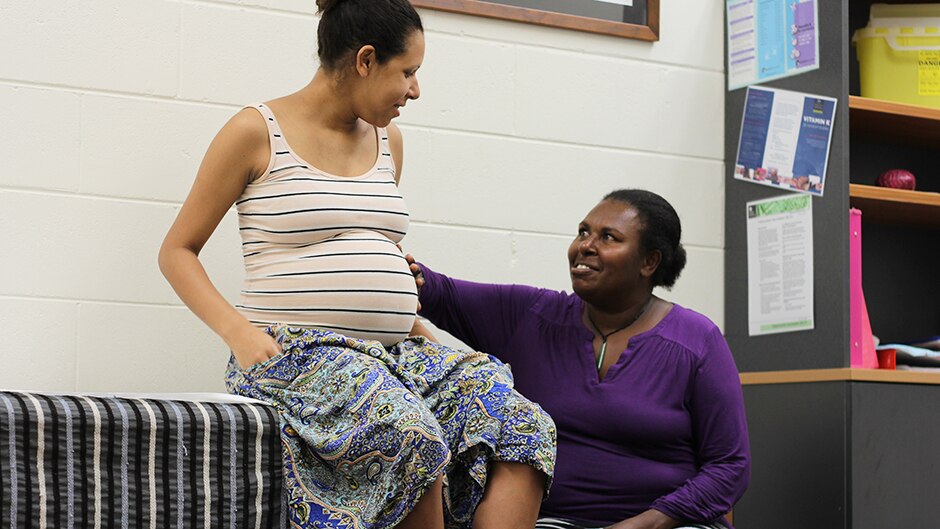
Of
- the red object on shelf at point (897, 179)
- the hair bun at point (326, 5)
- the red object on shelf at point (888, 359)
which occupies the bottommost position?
the red object on shelf at point (888, 359)

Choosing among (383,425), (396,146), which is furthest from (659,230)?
(383,425)

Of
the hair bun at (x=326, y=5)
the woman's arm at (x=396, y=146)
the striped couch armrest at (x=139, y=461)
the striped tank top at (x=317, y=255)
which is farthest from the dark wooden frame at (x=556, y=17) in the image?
the striped couch armrest at (x=139, y=461)

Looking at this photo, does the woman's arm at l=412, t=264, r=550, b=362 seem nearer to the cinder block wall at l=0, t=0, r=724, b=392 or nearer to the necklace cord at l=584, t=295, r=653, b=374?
the necklace cord at l=584, t=295, r=653, b=374

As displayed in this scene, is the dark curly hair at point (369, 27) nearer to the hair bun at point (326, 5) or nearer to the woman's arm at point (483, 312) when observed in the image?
the hair bun at point (326, 5)

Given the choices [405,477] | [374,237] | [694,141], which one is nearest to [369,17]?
[374,237]

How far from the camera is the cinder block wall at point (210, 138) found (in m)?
2.53

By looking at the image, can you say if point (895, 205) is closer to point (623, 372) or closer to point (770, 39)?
point (770, 39)

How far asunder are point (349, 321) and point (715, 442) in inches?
30.7

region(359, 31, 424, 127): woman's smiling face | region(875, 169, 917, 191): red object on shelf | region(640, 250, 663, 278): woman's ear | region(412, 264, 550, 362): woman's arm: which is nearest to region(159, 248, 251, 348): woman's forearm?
region(359, 31, 424, 127): woman's smiling face

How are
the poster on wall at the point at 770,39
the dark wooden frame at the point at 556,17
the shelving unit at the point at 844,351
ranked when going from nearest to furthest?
1. the shelving unit at the point at 844,351
2. the dark wooden frame at the point at 556,17
3. the poster on wall at the point at 770,39

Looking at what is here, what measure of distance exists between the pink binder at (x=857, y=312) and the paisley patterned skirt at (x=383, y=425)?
104 centimetres

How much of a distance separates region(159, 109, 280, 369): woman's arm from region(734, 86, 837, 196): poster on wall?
1397 millimetres

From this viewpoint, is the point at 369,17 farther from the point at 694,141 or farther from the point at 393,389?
the point at 694,141

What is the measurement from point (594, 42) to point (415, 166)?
1.90 feet
